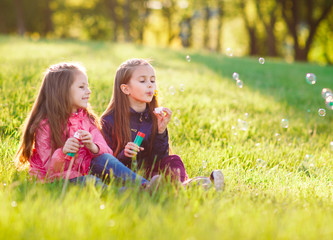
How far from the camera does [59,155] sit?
2879 mm

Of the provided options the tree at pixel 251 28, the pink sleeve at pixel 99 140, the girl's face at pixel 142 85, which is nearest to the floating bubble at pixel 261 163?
the girl's face at pixel 142 85

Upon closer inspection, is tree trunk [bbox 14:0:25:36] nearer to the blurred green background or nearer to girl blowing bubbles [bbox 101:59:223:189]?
the blurred green background

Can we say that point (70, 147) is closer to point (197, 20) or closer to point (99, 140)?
point (99, 140)

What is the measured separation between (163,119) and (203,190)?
901mm

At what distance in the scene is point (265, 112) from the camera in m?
6.10

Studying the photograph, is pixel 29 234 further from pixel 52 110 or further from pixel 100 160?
pixel 52 110

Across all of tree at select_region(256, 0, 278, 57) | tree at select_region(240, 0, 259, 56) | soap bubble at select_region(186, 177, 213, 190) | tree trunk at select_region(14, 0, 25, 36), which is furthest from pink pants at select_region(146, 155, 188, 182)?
tree at select_region(240, 0, 259, 56)

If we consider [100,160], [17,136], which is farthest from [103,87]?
[100,160]

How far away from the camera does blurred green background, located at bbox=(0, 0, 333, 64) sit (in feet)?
77.7

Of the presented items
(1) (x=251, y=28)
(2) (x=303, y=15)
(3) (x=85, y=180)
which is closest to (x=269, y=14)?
(2) (x=303, y=15)

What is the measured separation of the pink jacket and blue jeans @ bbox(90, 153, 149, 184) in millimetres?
66

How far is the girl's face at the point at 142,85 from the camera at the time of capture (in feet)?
11.2

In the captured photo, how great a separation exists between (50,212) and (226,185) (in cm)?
150

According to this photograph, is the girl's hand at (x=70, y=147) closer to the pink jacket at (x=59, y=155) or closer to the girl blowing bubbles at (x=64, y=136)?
the girl blowing bubbles at (x=64, y=136)
